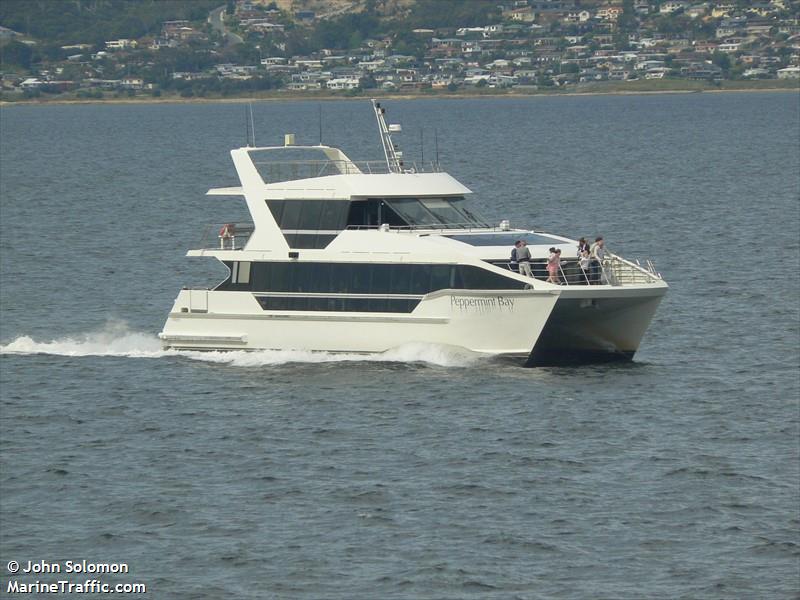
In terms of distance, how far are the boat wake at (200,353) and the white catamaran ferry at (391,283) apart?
202 mm

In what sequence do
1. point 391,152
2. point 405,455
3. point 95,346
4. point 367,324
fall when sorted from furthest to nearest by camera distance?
point 95,346
point 391,152
point 367,324
point 405,455

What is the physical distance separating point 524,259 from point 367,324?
426 cm

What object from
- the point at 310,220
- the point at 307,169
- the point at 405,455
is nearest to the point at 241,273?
the point at 310,220

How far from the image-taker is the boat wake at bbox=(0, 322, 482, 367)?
41219 mm

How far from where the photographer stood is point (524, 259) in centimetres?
4022

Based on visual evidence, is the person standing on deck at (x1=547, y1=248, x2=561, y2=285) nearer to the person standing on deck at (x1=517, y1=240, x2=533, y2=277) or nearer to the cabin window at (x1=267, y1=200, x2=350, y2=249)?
the person standing on deck at (x1=517, y1=240, x2=533, y2=277)

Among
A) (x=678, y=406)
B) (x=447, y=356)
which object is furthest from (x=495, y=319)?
(x=678, y=406)

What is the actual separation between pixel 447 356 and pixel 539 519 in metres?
10.5

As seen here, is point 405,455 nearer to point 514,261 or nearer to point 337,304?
point 514,261

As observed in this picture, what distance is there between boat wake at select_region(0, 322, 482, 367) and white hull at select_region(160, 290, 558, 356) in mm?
160

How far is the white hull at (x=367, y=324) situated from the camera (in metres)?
40.2

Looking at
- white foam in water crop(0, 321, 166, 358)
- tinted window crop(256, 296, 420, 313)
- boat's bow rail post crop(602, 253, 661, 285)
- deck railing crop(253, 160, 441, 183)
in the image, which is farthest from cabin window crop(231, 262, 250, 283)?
boat's bow rail post crop(602, 253, 661, 285)

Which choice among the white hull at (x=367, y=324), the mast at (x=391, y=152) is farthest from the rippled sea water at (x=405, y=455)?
the mast at (x=391, y=152)

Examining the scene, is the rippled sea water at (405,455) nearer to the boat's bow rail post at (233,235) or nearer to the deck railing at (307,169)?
the boat's bow rail post at (233,235)
